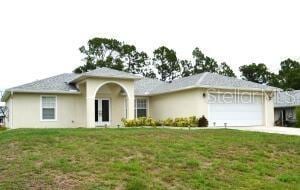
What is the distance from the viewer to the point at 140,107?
29.6 metres

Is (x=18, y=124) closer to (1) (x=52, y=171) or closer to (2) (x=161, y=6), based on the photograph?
(2) (x=161, y=6)

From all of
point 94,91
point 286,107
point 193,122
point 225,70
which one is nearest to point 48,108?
point 94,91

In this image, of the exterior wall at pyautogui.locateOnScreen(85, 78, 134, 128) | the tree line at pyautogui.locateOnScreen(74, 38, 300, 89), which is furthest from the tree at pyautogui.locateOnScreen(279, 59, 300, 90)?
the exterior wall at pyautogui.locateOnScreen(85, 78, 134, 128)

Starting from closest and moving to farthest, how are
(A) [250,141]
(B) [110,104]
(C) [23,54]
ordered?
(A) [250,141], (B) [110,104], (C) [23,54]

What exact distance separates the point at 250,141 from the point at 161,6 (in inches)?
331

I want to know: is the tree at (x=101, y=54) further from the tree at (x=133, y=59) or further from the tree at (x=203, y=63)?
the tree at (x=203, y=63)

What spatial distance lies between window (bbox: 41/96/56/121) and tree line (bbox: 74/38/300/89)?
24607 millimetres

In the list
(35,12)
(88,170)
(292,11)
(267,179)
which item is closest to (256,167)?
(267,179)

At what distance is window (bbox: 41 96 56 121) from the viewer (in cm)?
2495

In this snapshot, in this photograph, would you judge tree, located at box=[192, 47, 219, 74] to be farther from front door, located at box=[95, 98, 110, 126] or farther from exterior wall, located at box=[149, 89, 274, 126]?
front door, located at box=[95, 98, 110, 126]

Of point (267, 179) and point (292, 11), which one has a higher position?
point (292, 11)

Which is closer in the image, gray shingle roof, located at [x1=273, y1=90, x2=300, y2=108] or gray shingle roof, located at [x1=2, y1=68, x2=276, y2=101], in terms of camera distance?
gray shingle roof, located at [x1=2, y1=68, x2=276, y2=101]

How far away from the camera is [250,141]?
46.9 ft

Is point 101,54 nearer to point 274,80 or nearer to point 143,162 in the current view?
point 274,80
